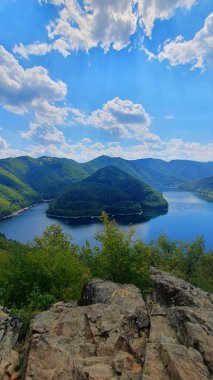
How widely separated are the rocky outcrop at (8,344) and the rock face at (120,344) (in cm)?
83

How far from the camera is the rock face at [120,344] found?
32.8ft

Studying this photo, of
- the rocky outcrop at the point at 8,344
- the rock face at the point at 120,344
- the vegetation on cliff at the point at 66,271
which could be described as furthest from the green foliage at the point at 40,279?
the rock face at the point at 120,344

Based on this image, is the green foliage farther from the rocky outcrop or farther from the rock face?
the rock face

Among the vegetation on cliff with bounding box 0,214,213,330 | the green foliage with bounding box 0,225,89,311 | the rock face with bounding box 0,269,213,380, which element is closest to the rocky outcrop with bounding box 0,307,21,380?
the rock face with bounding box 0,269,213,380

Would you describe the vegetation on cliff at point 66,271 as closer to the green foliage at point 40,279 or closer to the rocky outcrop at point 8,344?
the green foliage at point 40,279

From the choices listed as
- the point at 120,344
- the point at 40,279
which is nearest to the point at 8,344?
the point at 120,344

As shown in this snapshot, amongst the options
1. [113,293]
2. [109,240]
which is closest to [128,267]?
[109,240]

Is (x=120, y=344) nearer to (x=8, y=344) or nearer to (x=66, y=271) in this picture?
(x=8, y=344)

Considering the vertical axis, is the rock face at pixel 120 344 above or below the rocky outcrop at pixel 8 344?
above

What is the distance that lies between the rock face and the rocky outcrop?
32.8 inches

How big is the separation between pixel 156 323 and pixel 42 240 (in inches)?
1929

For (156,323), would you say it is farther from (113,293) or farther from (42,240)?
(42,240)

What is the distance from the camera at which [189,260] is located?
64938 mm

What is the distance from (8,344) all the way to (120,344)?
600cm
